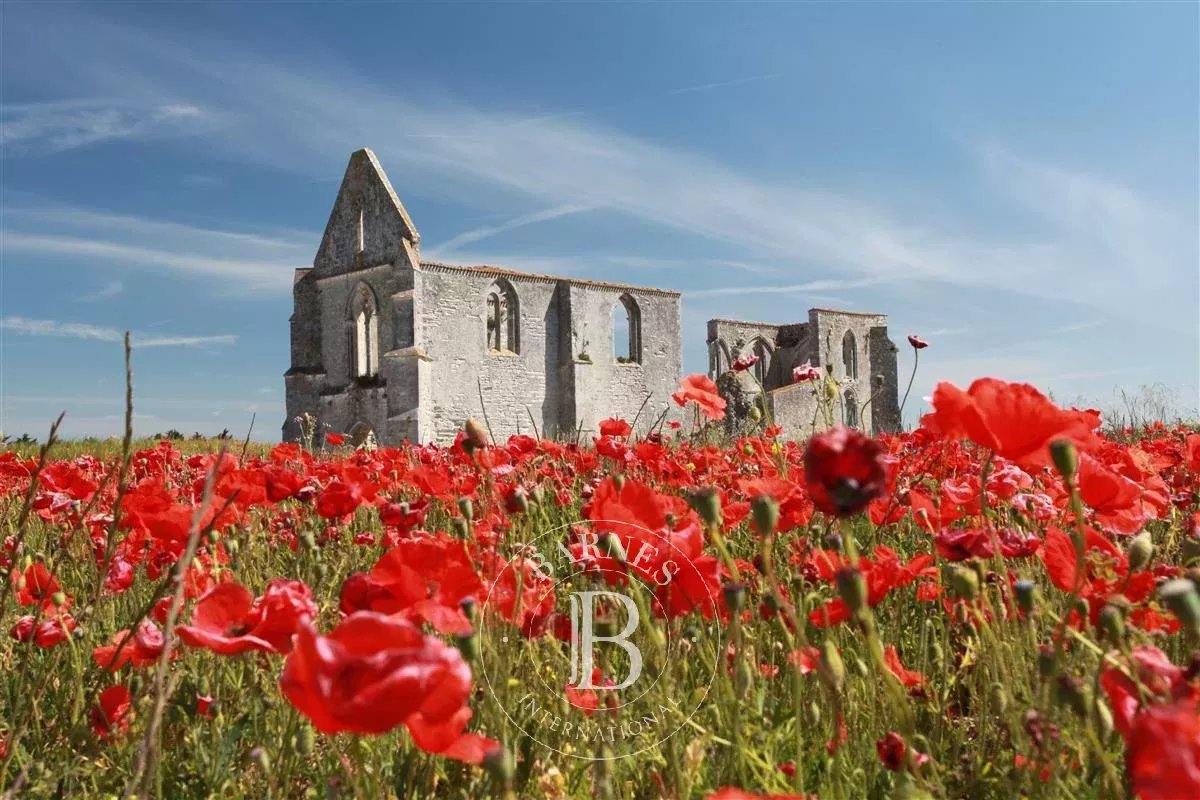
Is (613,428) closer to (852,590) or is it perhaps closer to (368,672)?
(852,590)

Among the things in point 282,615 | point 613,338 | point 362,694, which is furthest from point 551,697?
point 613,338

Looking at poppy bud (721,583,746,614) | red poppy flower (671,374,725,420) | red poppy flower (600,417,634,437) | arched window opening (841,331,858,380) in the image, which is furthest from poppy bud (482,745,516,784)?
arched window opening (841,331,858,380)

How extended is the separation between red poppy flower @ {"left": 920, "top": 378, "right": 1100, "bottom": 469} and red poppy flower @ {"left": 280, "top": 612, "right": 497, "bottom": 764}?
76 centimetres

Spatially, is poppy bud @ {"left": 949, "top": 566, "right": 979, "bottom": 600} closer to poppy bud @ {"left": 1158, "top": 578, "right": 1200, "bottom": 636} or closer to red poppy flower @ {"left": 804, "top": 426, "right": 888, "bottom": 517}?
poppy bud @ {"left": 1158, "top": 578, "right": 1200, "bottom": 636}

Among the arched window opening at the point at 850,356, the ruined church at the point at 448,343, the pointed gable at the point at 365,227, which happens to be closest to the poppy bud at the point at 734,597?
the ruined church at the point at 448,343

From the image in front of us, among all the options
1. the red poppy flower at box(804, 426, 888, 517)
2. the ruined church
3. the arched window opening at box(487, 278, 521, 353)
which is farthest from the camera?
the arched window opening at box(487, 278, 521, 353)

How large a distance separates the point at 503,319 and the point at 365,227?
4.53 m

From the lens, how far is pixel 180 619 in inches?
88.3

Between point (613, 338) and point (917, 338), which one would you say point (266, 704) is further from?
point (613, 338)

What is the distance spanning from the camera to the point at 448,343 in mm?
22875

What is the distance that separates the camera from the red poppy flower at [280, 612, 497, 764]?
715 millimetres

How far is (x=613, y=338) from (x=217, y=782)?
999 inches

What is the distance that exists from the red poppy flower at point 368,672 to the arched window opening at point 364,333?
22.9m

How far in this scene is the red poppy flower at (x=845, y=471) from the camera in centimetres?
93
